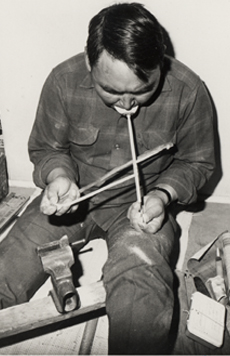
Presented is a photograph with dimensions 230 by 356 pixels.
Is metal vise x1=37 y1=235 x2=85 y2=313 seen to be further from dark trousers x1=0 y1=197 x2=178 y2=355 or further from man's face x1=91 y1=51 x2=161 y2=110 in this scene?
man's face x1=91 y1=51 x2=161 y2=110

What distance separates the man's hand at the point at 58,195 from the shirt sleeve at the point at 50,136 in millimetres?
95

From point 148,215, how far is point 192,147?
1.17ft

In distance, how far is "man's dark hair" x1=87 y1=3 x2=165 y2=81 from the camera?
1.06 m

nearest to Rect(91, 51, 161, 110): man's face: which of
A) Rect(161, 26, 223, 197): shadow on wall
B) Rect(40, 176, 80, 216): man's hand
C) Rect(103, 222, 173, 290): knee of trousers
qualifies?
Rect(40, 176, 80, 216): man's hand

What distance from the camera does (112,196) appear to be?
1.51 meters

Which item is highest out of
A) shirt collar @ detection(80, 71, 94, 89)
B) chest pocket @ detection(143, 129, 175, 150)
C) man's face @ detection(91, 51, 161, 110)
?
man's face @ detection(91, 51, 161, 110)

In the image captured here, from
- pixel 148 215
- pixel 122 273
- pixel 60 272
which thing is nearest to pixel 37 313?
pixel 60 272

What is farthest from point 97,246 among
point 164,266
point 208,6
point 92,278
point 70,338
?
point 208,6

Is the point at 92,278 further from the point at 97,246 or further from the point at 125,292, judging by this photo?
the point at 125,292

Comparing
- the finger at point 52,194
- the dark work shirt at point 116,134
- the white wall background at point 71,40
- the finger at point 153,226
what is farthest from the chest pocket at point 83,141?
the white wall background at point 71,40

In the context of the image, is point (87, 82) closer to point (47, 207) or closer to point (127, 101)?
point (127, 101)

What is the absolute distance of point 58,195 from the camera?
4.20ft

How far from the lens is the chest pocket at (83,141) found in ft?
4.69

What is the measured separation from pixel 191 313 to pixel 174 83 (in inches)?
31.1
